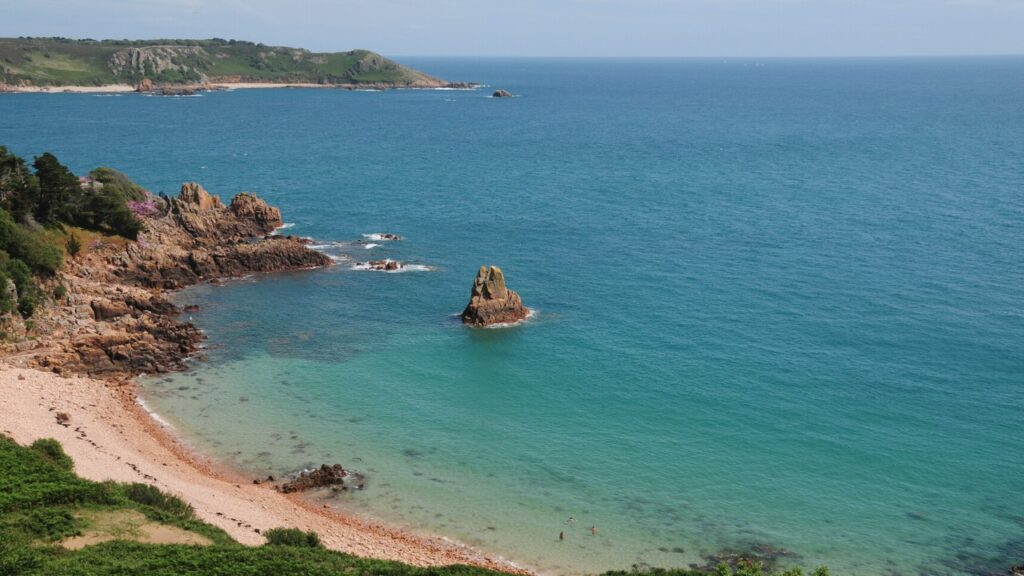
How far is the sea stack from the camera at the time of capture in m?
→ 79.2

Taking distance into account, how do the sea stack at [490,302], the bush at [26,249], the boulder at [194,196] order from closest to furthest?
the bush at [26,249] → the sea stack at [490,302] → the boulder at [194,196]

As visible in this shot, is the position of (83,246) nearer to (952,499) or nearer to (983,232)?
(952,499)

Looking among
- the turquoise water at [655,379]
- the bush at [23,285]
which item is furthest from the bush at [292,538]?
the bush at [23,285]

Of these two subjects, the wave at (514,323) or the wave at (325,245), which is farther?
the wave at (325,245)

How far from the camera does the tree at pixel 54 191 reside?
288 ft

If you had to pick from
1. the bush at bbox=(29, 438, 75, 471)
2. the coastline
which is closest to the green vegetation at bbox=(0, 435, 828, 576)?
the bush at bbox=(29, 438, 75, 471)

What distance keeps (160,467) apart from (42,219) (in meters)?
47.0

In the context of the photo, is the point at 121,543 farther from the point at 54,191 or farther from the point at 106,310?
the point at 54,191

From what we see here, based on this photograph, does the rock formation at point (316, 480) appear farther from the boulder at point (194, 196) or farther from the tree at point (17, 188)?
the boulder at point (194, 196)

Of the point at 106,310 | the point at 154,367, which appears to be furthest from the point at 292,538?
the point at 106,310

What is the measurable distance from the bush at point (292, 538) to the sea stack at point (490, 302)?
37037mm

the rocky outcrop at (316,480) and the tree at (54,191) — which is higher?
the tree at (54,191)

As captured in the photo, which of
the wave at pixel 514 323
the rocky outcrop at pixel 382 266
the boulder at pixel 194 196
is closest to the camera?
the wave at pixel 514 323

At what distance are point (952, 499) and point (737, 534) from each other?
14.3 m
